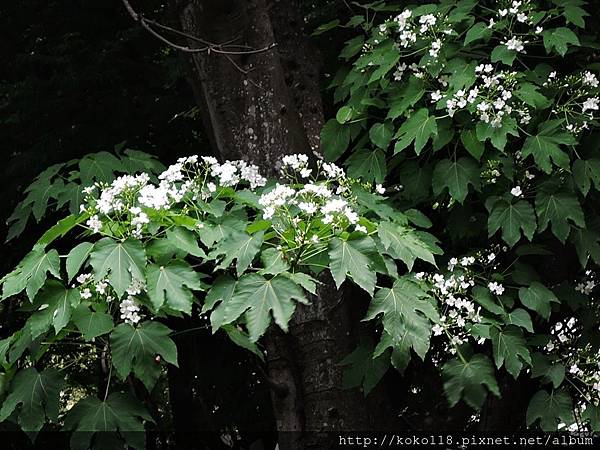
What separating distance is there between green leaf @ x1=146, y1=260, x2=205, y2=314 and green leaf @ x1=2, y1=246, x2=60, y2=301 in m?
0.27

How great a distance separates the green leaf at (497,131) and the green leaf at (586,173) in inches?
12.5

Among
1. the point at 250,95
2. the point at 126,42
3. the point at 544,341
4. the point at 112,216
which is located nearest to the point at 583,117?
the point at 544,341

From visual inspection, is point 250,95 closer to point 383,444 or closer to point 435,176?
point 435,176

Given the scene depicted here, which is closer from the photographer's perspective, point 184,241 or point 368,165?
point 184,241

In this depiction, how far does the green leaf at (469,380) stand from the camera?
2.54m

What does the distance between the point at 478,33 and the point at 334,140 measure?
67cm

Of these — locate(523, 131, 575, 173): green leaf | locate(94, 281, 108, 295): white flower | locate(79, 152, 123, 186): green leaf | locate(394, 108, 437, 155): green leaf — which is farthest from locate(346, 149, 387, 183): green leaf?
locate(94, 281, 108, 295): white flower

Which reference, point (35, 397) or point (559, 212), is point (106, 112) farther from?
point (559, 212)

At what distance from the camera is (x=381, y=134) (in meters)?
3.01

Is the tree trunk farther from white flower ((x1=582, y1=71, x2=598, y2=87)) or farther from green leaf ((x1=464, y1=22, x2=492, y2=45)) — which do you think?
white flower ((x1=582, y1=71, x2=598, y2=87))

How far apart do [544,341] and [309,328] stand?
2.93 ft

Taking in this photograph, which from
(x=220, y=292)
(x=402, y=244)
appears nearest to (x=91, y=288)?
(x=220, y=292)

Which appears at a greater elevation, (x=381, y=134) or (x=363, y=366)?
(x=381, y=134)

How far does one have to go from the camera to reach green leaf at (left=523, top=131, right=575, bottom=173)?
9.19ft
